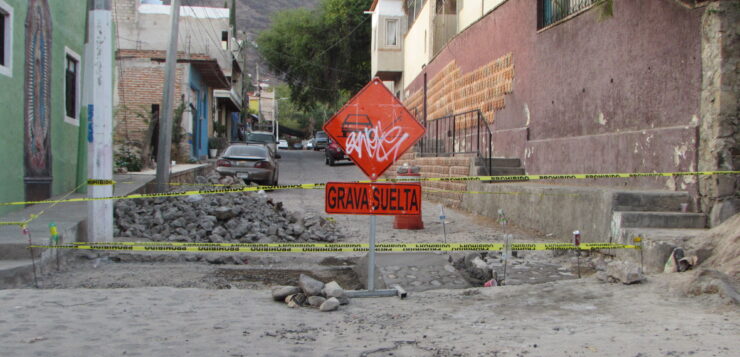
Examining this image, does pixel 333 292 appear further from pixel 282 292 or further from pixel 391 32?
pixel 391 32

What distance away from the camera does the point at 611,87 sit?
9.71 m

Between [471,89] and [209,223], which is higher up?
[471,89]

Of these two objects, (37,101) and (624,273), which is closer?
(624,273)

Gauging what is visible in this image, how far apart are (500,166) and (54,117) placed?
8508 mm

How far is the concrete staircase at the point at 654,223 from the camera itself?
6.52m

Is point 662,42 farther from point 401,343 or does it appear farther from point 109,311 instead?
point 109,311

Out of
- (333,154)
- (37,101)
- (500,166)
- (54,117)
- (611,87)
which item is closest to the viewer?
(611,87)

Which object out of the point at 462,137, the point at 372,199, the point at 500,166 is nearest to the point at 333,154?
the point at 462,137

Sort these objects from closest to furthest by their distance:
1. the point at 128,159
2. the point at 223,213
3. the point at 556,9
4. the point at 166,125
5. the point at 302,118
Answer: the point at 223,213
the point at 556,9
the point at 166,125
the point at 128,159
the point at 302,118

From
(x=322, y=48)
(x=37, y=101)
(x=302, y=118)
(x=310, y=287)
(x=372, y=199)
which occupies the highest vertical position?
(x=322, y=48)

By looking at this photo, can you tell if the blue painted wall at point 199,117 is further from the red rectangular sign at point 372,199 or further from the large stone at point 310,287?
the large stone at point 310,287

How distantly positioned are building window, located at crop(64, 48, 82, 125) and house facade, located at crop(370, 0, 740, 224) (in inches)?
349

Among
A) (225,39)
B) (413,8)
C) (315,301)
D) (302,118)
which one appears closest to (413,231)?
(315,301)

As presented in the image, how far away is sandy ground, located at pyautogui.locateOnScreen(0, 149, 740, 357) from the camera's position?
14.0 feet
